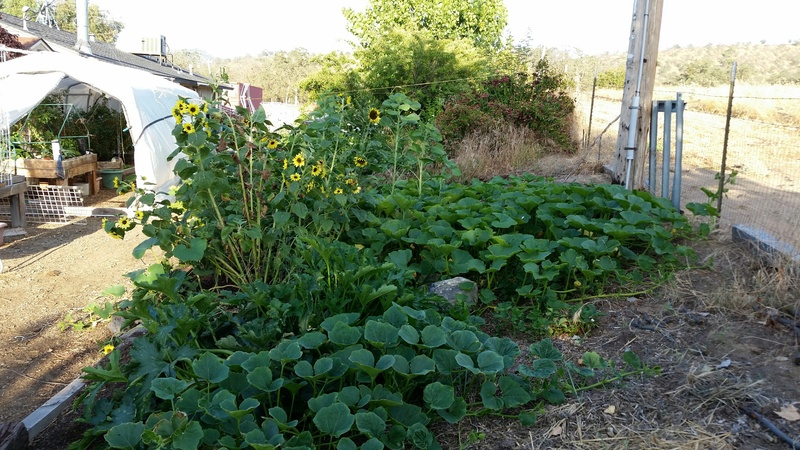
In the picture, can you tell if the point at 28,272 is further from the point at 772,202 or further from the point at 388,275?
the point at 772,202

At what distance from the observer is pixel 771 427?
2211 mm

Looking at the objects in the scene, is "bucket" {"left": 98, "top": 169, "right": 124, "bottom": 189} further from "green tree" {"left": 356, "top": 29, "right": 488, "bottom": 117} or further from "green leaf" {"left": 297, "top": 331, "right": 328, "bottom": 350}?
"green leaf" {"left": 297, "top": 331, "right": 328, "bottom": 350}

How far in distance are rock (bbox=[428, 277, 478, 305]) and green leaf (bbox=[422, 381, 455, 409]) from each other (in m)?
1.17

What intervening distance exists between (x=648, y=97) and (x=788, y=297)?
319 centimetres

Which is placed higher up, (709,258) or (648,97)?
(648,97)

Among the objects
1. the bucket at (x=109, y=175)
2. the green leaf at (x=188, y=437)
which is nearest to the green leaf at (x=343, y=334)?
the green leaf at (x=188, y=437)

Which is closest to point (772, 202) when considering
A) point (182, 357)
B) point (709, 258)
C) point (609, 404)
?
point (709, 258)

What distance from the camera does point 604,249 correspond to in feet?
11.4

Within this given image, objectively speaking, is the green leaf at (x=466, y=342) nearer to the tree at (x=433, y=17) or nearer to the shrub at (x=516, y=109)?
the shrub at (x=516, y=109)

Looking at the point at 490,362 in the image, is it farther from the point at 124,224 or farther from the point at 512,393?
the point at 124,224

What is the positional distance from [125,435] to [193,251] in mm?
1375

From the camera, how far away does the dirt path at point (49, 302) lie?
3.54 meters

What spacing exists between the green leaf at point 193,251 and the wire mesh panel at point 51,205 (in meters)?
5.80

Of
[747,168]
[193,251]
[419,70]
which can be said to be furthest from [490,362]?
[419,70]
